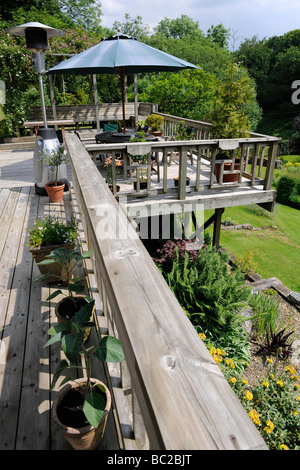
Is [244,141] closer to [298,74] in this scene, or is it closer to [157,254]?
[157,254]

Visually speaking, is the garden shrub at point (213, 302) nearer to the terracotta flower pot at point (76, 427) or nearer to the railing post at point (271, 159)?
→ the railing post at point (271, 159)

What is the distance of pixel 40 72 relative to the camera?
4922 millimetres

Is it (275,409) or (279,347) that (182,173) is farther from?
(275,409)

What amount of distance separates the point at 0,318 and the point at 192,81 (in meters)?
20.0

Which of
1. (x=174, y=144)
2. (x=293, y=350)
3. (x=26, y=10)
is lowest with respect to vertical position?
(x=293, y=350)

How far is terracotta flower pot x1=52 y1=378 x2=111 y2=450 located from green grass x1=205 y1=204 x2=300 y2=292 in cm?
757

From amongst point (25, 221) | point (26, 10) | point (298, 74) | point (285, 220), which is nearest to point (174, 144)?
point (25, 221)

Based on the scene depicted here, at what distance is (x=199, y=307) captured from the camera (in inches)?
190

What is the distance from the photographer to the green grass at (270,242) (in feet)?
29.6

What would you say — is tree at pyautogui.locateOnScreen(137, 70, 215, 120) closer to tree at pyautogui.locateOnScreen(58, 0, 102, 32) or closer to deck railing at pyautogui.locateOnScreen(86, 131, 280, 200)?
deck railing at pyautogui.locateOnScreen(86, 131, 280, 200)

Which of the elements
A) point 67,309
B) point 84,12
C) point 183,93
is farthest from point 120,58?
point 84,12

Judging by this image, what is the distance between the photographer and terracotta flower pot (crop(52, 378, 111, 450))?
1.46 m

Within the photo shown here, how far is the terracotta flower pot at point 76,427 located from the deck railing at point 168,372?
869 mm

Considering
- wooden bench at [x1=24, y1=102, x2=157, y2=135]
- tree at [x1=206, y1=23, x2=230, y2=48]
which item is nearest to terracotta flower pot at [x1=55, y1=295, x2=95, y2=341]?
wooden bench at [x1=24, y1=102, x2=157, y2=135]
